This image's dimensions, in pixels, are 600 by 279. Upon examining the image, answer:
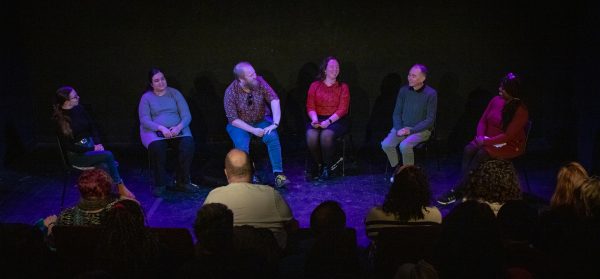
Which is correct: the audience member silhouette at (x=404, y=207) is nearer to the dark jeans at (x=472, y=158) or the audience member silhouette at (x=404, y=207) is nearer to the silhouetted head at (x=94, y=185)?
the silhouetted head at (x=94, y=185)

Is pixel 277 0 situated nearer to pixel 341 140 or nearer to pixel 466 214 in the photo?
pixel 341 140

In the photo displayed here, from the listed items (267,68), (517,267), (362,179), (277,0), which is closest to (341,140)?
(362,179)

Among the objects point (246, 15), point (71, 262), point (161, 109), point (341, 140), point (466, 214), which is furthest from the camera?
point (246, 15)

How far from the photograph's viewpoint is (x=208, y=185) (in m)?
5.20

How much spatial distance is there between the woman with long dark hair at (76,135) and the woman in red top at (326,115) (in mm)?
1707

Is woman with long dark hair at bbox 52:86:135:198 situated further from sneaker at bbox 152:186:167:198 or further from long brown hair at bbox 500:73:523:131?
long brown hair at bbox 500:73:523:131

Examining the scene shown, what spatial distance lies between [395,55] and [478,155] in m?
1.77

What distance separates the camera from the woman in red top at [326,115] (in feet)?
17.5

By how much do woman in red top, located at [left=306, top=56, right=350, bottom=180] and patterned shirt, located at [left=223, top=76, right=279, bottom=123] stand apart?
0.44 meters

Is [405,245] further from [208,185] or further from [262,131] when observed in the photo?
[208,185]

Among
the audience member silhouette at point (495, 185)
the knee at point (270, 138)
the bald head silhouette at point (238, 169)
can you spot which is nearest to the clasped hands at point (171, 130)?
the knee at point (270, 138)

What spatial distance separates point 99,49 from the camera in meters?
6.02

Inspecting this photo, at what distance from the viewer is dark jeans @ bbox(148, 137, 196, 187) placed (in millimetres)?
4949

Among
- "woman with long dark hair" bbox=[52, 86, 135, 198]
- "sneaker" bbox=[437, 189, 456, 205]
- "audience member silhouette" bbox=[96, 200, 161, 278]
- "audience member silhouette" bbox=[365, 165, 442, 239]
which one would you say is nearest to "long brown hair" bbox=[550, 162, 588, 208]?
"audience member silhouette" bbox=[365, 165, 442, 239]
